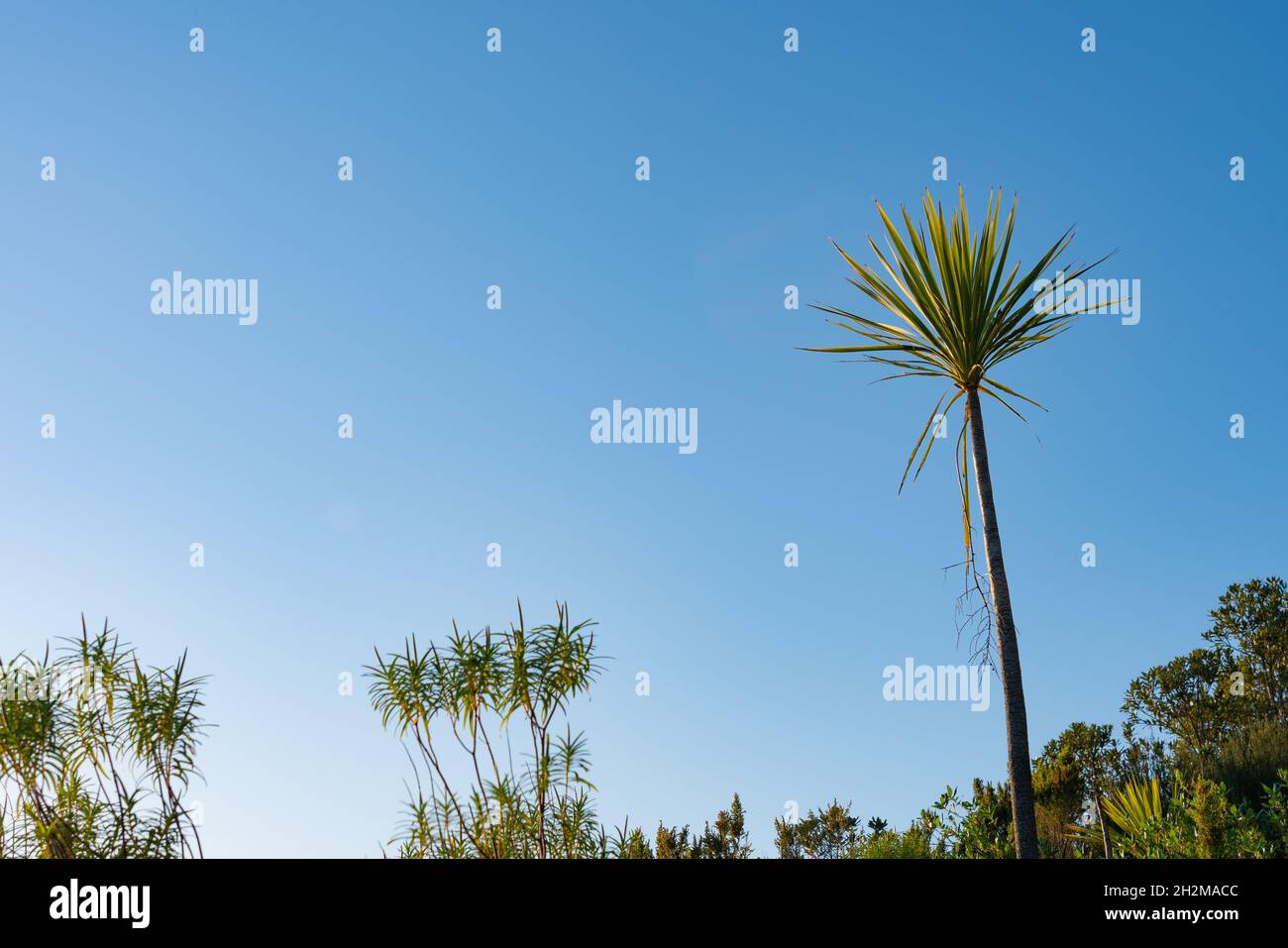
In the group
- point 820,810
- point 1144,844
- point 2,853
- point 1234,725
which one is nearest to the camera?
point 2,853

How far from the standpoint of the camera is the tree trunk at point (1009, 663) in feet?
22.6

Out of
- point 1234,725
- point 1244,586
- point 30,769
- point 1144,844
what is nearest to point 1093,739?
point 1234,725

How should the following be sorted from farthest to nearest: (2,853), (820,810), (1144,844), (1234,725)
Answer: (1234,725)
(820,810)
(1144,844)
(2,853)

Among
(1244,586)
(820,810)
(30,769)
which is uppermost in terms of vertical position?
(1244,586)

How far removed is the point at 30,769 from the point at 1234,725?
33584 mm

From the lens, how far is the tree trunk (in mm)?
6891

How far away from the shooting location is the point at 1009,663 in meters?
7.34
